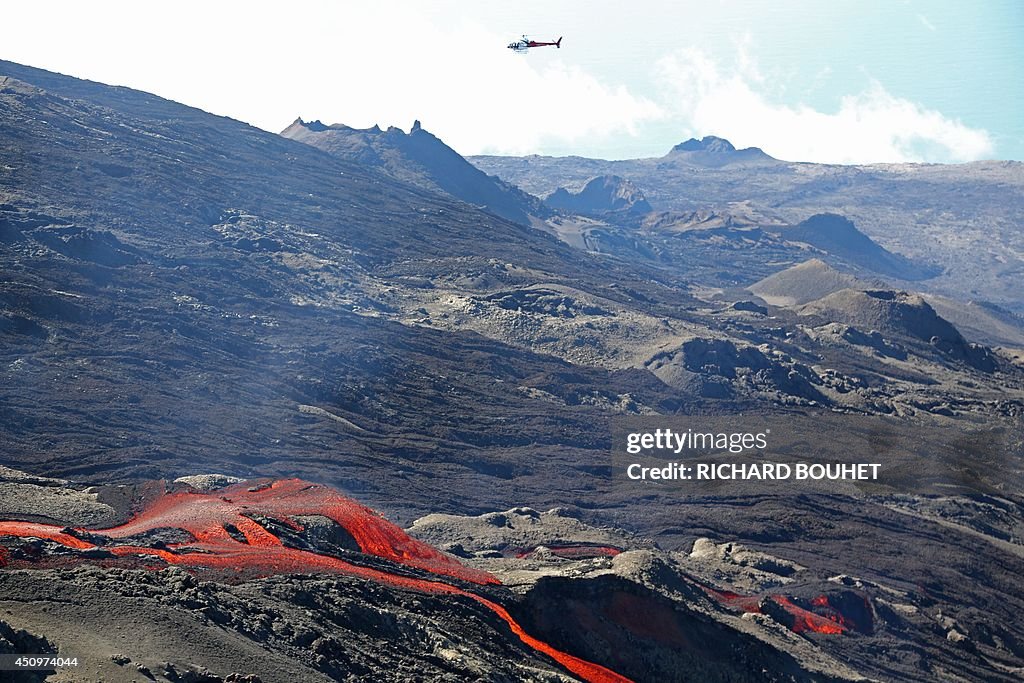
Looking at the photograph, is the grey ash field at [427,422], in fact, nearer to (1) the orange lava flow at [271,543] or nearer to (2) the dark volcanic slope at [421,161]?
(1) the orange lava flow at [271,543]

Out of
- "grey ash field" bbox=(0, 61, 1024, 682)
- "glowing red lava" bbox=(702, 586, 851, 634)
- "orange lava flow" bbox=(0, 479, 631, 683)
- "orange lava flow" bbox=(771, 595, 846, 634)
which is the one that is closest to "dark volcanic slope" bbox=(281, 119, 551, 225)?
"grey ash field" bbox=(0, 61, 1024, 682)

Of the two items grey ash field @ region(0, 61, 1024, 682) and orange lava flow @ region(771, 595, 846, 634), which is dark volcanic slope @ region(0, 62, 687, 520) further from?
orange lava flow @ region(771, 595, 846, 634)

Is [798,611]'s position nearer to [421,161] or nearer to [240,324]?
[240,324]

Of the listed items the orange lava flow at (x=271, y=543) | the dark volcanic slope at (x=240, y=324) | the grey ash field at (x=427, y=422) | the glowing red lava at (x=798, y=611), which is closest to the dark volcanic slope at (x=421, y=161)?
the grey ash field at (x=427, y=422)

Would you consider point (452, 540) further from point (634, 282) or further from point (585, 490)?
point (634, 282)

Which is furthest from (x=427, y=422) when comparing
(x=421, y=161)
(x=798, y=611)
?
(x=421, y=161)

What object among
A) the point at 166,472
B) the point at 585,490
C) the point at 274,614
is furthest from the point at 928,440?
the point at 274,614
